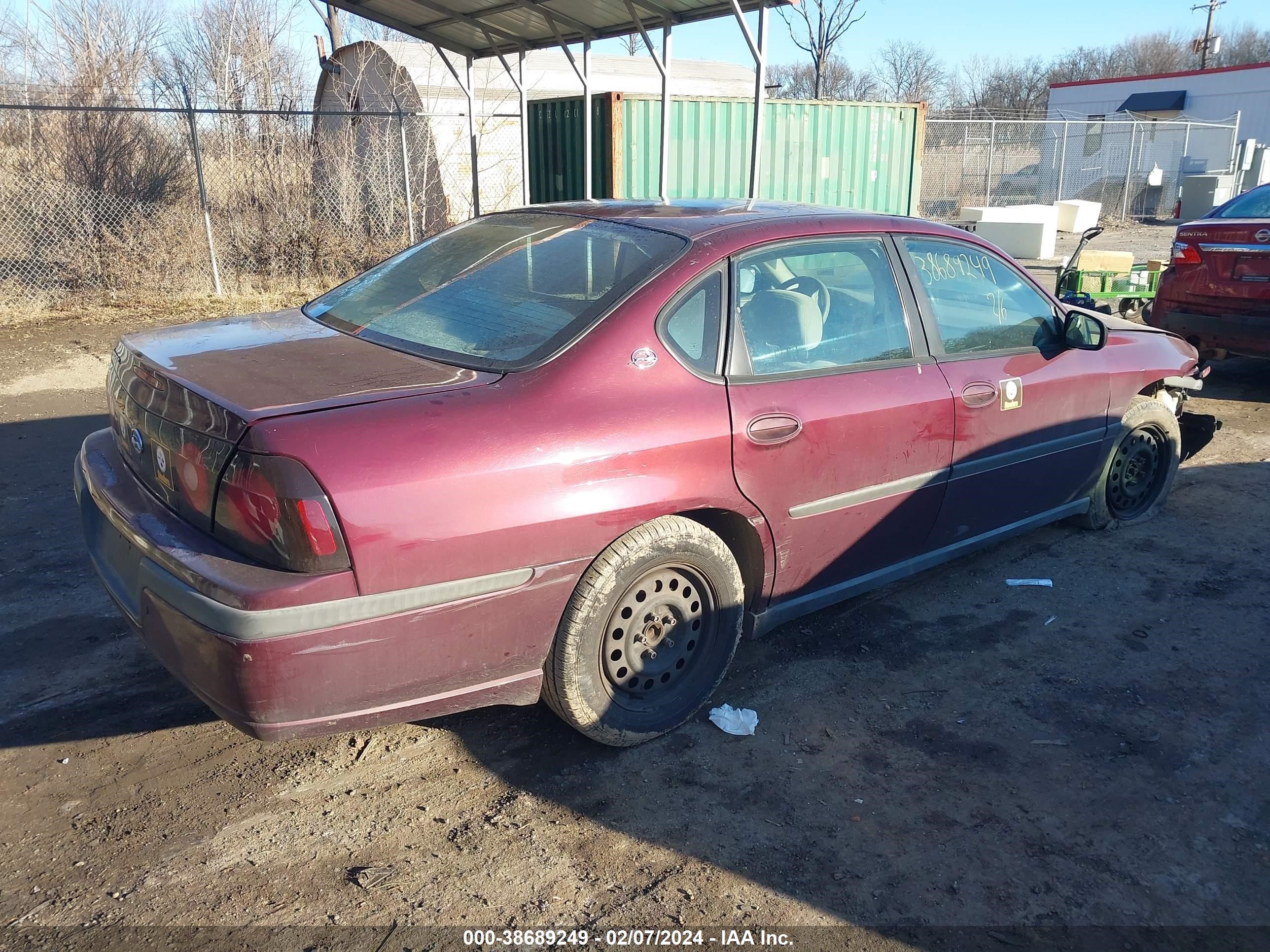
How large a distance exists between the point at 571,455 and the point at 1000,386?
214 cm

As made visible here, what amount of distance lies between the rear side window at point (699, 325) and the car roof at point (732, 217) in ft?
0.83

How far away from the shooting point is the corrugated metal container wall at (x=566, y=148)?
10852 mm

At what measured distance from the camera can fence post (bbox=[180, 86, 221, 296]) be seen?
1078cm

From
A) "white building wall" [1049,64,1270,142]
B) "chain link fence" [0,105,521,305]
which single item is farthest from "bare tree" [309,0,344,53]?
"white building wall" [1049,64,1270,142]

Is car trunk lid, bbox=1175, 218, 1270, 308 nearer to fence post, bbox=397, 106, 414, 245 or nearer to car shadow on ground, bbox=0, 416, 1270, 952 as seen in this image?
car shadow on ground, bbox=0, 416, 1270, 952

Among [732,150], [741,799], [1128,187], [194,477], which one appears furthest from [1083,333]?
[1128,187]

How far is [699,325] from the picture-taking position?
10.5 feet

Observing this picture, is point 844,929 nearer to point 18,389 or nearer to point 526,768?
point 526,768

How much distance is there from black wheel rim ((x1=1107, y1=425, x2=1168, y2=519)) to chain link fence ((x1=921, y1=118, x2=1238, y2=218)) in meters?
18.3

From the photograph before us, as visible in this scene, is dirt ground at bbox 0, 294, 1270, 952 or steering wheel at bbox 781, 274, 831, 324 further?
steering wheel at bbox 781, 274, 831, 324

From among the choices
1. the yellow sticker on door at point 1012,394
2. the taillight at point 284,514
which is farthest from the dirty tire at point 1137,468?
the taillight at point 284,514

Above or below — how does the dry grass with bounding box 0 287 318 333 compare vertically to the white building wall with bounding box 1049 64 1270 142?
below

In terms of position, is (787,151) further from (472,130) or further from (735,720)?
(735,720)

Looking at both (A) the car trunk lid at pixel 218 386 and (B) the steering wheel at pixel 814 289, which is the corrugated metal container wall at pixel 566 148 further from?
(A) the car trunk lid at pixel 218 386
